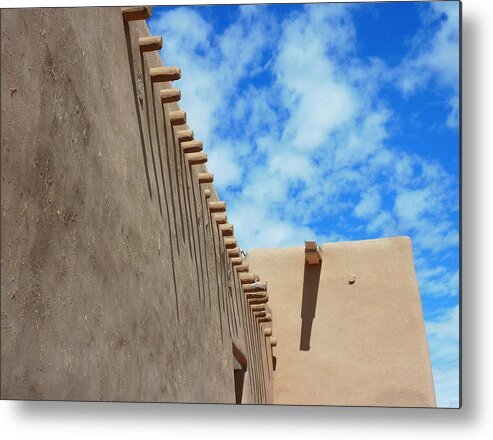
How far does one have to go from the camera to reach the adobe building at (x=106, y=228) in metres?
1.96

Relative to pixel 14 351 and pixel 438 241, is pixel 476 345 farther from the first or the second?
pixel 14 351

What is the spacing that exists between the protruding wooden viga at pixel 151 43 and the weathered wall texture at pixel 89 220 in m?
0.03

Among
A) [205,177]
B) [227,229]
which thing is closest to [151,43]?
[205,177]

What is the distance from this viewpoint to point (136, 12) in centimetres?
282

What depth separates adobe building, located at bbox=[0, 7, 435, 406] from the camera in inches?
77.0

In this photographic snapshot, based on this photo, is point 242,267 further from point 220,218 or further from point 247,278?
point 220,218

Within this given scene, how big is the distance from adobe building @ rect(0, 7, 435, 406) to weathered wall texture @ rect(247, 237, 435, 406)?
0.77 meters

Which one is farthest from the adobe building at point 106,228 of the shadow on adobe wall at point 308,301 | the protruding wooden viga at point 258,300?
the shadow on adobe wall at point 308,301

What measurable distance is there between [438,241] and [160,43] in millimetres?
1420

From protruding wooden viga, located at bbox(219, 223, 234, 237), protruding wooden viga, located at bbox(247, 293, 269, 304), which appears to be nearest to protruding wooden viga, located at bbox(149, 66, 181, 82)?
protruding wooden viga, located at bbox(219, 223, 234, 237)

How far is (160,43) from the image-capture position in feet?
9.91

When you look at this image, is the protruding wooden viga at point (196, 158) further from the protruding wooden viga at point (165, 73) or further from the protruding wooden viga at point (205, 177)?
the protruding wooden viga at point (165, 73)

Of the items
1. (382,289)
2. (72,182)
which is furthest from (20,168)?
(382,289)

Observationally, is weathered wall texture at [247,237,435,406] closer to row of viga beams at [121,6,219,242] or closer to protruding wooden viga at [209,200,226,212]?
protruding wooden viga at [209,200,226,212]
